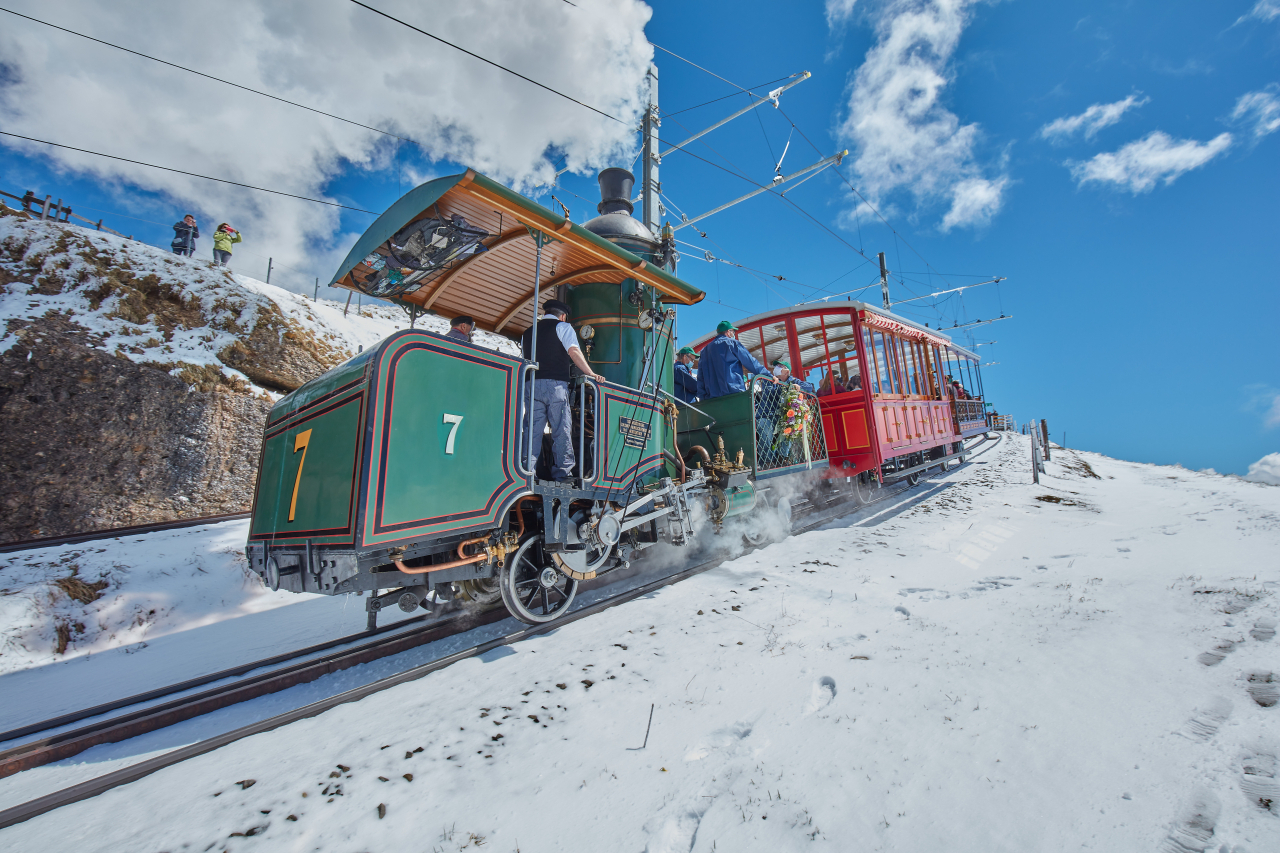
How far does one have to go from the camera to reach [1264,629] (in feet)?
8.38

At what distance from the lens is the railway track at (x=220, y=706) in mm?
2125

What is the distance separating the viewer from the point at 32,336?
8078 mm

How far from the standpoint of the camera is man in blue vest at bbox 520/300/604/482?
12.1ft

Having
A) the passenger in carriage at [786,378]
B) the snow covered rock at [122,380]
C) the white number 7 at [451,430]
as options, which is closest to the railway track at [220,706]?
the white number 7 at [451,430]

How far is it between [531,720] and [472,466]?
1434 millimetres

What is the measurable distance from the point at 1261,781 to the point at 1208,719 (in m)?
0.41

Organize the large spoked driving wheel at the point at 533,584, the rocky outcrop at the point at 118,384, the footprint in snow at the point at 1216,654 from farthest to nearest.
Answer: the rocky outcrop at the point at 118,384 < the large spoked driving wheel at the point at 533,584 < the footprint in snow at the point at 1216,654

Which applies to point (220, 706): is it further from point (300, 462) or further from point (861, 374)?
point (861, 374)

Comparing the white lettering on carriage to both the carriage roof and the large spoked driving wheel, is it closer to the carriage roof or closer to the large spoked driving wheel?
the large spoked driving wheel

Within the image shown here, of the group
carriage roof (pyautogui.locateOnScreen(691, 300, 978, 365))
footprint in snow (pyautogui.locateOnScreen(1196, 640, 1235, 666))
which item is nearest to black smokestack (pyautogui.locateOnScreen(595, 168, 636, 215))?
carriage roof (pyautogui.locateOnScreen(691, 300, 978, 365))

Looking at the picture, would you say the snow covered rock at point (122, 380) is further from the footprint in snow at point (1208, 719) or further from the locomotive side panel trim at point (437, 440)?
the footprint in snow at point (1208, 719)

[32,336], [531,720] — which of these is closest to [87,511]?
[32,336]

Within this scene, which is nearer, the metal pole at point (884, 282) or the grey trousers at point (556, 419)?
the grey trousers at point (556, 419)

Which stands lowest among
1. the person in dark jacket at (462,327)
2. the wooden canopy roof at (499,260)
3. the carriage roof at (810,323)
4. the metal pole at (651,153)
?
the person in dark jacket at (462,327)
